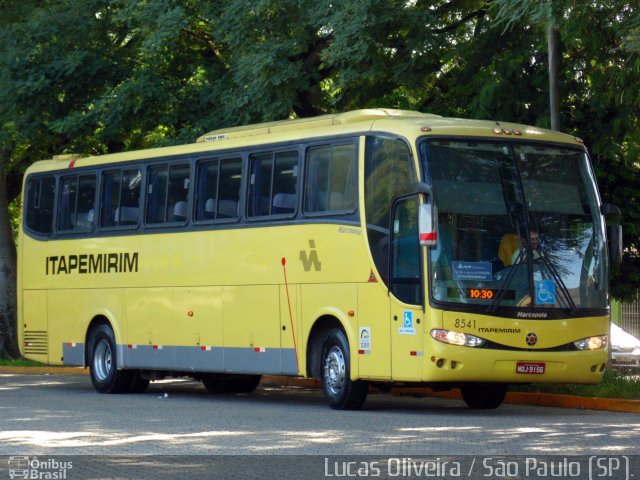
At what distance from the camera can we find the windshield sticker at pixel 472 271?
17.6 m

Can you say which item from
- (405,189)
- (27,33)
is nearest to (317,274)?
(405,189)

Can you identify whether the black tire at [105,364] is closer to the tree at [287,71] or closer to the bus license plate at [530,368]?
the tree at [287,71]

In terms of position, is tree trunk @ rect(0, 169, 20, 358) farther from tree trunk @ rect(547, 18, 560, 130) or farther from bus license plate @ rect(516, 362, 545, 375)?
bus license plate @ rect(516, 362, 545, 375)

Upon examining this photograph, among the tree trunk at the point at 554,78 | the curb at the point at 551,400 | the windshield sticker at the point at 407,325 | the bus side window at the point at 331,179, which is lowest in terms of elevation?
the curb at the point at 551,400

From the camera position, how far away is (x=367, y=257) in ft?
60.7

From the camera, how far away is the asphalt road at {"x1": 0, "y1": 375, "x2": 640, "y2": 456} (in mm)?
13461

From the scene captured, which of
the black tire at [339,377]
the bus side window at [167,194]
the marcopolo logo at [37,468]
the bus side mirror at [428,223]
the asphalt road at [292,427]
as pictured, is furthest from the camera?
the bus side window at [167,194]

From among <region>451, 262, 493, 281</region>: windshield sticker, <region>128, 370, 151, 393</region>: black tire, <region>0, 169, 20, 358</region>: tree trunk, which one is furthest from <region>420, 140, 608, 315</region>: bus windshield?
<region>0, 169, 20, 358</region>: tree trunk

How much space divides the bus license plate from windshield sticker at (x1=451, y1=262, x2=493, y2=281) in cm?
110

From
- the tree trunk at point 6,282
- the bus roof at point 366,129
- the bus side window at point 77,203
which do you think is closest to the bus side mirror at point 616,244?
the bus roof at point 366,129

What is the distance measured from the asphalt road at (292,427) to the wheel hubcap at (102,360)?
1.33 metres

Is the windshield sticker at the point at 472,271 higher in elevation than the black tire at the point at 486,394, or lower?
higher

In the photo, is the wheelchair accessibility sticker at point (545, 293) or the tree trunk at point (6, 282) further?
the tree trunk at point (6, 282)

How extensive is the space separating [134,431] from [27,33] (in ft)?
45.8
